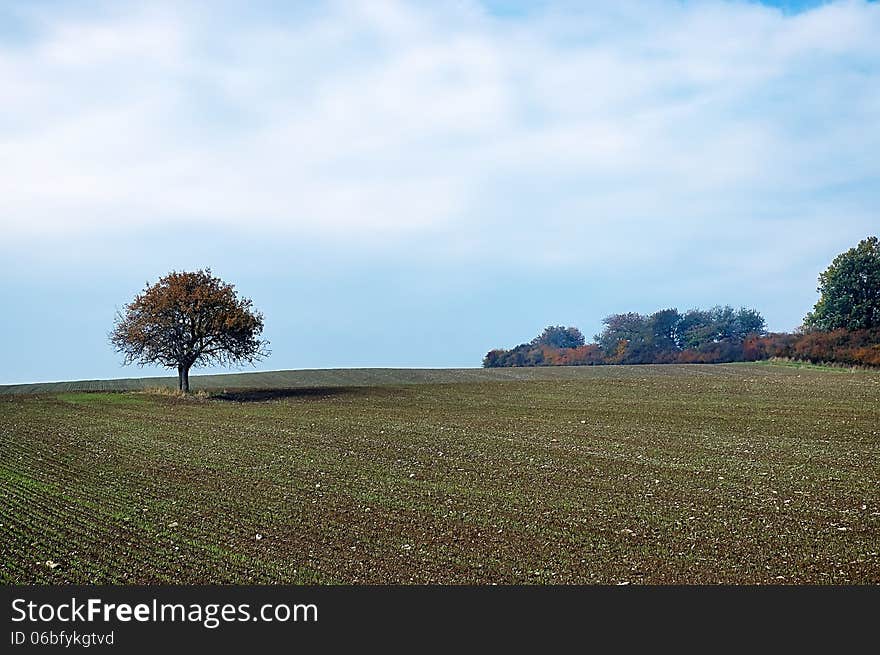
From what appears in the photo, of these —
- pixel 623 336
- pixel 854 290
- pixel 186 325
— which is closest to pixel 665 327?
pixel 623 336

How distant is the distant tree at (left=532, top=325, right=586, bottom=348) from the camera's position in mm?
81000

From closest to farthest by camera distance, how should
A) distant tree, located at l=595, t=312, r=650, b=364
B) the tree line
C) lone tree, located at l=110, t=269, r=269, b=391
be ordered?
lone tree, located at l=110, t=269, r=269, b=391 < the tree line < distant tree, located at l=595, t=312, r=650, b=364

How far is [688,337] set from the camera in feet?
240

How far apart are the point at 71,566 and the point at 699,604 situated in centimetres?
741

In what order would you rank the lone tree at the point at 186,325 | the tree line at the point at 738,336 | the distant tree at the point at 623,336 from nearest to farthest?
the lone tree at the point at 186,325
the tree line at the point at 738,336
the distant tree at the point at 623,336

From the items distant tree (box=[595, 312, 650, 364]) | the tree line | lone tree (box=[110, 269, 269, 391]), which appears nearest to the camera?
lone tree (box=[110, 269, 269, 391])

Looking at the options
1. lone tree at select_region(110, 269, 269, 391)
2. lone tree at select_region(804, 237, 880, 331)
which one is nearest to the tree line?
lone tree at select_region(804, 237, 880, 331)

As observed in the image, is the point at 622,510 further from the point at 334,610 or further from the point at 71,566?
the point at 71,566

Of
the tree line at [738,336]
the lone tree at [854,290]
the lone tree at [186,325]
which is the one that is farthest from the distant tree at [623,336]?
the lone tree at [186,325]

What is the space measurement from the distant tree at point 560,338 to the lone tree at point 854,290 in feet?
95.0

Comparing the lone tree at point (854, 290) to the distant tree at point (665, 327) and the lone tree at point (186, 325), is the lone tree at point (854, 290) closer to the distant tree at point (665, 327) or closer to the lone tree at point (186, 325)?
the distant tree at point (665, 327)

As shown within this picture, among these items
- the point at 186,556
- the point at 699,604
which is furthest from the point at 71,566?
the point at 699,604

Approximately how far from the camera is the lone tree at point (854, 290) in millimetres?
52562

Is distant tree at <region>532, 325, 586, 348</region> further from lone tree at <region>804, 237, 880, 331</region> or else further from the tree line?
lone tree at <region>804, 237, 880, 331</region>
